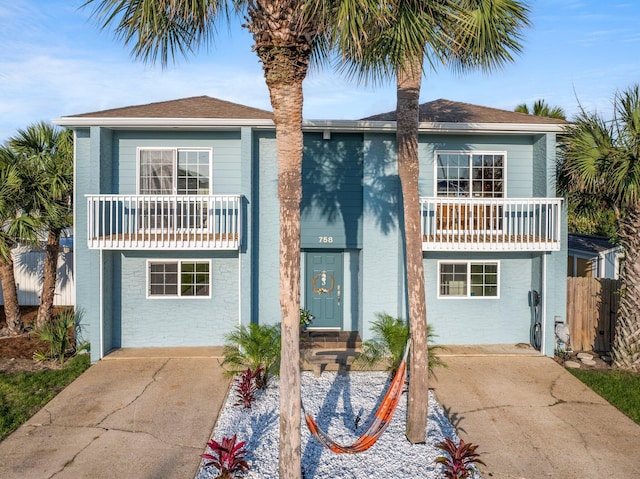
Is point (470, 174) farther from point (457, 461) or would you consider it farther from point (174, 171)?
point (457, 461)

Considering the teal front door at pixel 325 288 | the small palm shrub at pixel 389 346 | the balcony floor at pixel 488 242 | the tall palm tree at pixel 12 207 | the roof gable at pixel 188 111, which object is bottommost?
the small palm shrub at pixel 389 346

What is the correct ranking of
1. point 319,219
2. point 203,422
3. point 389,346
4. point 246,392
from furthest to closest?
point 319,219 < point 389,346 < point 246,392 < point 203,422

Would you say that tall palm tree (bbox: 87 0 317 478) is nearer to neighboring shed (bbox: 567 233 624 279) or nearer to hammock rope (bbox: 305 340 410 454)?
hammock rope (bbox: 305 340 410 454)

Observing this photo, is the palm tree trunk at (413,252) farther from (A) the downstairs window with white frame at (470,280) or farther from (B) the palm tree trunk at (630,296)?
(B) the palm tree trunk at (630,296)

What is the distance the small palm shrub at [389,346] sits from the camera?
9.44 metres

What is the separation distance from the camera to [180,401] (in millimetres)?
8250

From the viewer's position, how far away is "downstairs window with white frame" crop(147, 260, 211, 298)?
11.2 meters

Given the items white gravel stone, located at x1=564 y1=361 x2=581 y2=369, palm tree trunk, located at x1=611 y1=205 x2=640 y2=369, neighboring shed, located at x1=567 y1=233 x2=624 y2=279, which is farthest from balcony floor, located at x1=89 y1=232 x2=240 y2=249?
neighboring shed, located at x1=567 y1=233 x2=624 y2=279

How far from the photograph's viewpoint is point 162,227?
962 centimetres

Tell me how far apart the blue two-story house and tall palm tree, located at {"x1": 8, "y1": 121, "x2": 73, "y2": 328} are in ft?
2.78

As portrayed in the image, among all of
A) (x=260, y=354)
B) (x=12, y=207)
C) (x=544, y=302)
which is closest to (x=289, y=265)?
(x=260, y=354)

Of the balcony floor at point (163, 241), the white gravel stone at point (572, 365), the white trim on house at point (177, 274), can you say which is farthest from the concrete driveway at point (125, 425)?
the white gravel stone at point (572, 365)

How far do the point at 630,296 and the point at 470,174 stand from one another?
→ 14.5 ft

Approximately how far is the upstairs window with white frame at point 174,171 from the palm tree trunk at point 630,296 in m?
9.56
